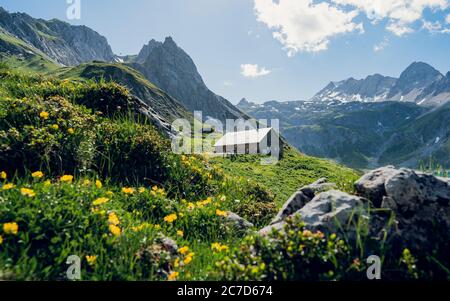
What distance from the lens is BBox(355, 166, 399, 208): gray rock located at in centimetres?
616

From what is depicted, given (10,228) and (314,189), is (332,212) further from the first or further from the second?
(10,228)

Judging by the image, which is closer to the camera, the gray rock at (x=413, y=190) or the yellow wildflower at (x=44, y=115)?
the gray rock at (x=413, y=190)

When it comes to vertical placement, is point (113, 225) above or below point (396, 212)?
below

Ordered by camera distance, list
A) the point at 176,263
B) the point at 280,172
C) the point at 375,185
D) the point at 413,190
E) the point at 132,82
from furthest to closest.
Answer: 1. the point at 132,82
2. the point at 280,172
3. the point at 375,185
4. the point at 413,190
5. the point at 176,263

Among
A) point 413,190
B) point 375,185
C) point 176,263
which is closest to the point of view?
point 176,263

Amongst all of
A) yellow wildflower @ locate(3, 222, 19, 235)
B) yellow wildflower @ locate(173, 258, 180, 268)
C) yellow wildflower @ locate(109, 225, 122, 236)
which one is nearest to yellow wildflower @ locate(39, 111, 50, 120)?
yellow wildflower @ locate(3, 222, 19, 235)

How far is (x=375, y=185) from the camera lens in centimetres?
630

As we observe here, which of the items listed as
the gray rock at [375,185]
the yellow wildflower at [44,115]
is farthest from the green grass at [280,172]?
the yellow wildflower at [44,115]

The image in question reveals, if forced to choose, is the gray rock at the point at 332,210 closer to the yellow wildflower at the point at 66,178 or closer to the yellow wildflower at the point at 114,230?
the yellow wildflower at the point at 114,230

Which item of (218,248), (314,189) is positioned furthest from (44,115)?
(314,189)

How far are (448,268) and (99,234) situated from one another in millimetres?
5537

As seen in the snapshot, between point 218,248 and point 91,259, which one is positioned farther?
point 218,248

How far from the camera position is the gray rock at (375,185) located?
6164 mm

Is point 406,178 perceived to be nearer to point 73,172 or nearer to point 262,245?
point 262,245
